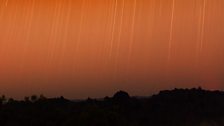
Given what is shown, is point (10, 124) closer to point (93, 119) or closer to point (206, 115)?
point (93, 119)

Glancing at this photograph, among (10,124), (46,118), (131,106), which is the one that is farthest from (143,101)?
(10,124)

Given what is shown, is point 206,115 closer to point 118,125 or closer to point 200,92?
point 200,92

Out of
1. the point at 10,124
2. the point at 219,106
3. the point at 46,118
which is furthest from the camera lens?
the point at 219,106

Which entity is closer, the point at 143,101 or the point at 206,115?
the point at 206,115

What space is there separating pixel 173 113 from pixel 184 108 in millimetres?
2021

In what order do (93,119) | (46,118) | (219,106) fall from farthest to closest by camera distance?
1. (219,106)
2. (46,118)
3. (93,119)

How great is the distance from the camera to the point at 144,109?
60688mm

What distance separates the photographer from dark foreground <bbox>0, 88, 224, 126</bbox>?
40438mm

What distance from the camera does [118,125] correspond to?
28.9 metres

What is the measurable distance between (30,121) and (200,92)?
29.1m

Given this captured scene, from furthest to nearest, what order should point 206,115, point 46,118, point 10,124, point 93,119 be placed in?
point 206,115, point 46,118, point 10,124, point 93,119

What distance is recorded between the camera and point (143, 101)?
63.0m

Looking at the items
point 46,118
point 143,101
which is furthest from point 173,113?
point 46,118

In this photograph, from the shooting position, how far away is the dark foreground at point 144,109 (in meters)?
40.4
